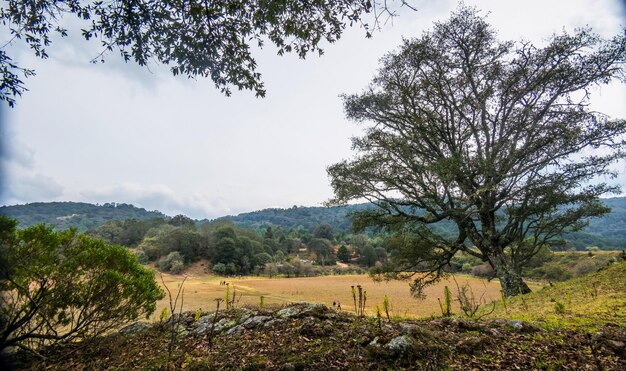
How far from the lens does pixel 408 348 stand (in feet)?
8.93

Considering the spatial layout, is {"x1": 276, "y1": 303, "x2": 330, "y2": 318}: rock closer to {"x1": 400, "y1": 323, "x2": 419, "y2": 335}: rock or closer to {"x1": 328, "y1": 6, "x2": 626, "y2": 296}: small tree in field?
{"x1": 400, "y1": 323, "x2": 419, "y2": 335}: rock

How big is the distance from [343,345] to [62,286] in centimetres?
335

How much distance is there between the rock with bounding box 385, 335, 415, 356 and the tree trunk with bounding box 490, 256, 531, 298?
8812mm

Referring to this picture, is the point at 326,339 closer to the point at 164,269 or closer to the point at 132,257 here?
the point at 132,257

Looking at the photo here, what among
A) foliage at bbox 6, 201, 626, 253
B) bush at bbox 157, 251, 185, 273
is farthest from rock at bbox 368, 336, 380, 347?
bush at bbox 157, 251, 185, 273

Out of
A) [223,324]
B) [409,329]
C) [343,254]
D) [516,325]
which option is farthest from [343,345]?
[343,254]

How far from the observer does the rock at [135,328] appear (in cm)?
389

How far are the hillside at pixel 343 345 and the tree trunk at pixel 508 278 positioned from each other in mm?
5922

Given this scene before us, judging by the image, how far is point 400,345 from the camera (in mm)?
2738

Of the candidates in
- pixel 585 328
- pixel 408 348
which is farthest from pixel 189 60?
pixel 585 328

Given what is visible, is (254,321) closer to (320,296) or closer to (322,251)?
(320,296)

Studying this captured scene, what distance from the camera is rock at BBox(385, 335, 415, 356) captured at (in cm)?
269

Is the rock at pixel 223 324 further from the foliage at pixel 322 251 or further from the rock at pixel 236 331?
the foliage at pixel 322 251

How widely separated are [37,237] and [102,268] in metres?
0.78
